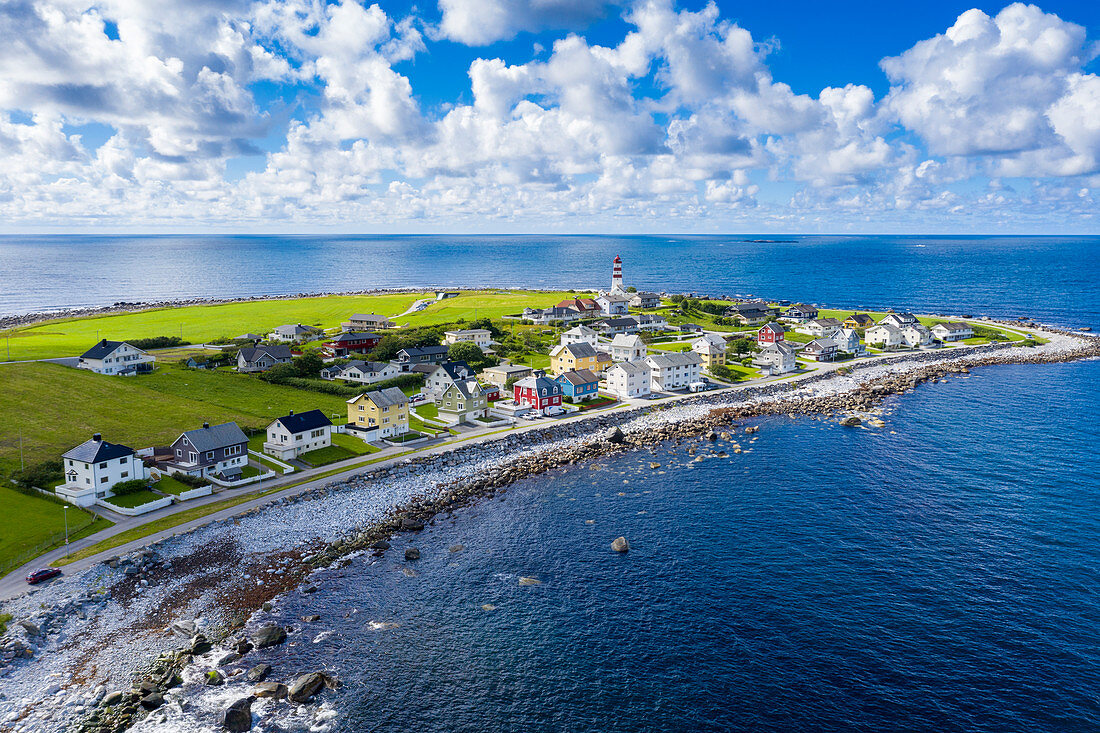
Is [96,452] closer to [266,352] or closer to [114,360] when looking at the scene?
[266,352]

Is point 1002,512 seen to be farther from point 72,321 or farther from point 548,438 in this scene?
point 72,321

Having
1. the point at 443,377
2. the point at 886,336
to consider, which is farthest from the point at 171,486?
the point at 886,336

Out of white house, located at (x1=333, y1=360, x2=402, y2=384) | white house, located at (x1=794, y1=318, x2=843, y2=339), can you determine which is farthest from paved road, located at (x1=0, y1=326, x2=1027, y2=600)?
white house, located at (x1=794, y1=318, x2=843, y2=339)

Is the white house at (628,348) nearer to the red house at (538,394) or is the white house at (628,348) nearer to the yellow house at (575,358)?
the yellow house at (575,358)

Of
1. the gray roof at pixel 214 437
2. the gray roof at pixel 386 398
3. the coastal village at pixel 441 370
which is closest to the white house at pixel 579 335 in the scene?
the coastal village at pixel 441 370

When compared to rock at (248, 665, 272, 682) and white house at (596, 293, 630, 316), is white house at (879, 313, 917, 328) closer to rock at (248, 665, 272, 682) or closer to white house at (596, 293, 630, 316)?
white house at (596, 293, 630, 316)

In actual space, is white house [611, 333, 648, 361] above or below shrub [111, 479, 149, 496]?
above
